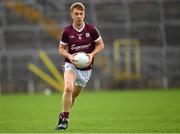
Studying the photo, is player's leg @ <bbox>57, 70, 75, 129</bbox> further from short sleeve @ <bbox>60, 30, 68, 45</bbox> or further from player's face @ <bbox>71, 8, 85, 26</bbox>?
player's face @ <bbox>71, 8, 85, 26</bbox>

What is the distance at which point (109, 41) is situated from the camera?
96.2ft

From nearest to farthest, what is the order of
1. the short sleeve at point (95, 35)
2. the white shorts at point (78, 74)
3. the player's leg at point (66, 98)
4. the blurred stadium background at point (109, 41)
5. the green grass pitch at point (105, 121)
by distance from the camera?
the green grass pitch at point (105, 121) → the player's leg at point (66, 98) → the white shorts at point (78, 74) → the short sleeve at point (95, 35) → the blurred stadium background at point (109, 41)

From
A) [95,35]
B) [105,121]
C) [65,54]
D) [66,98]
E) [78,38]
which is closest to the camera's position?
[66,98]

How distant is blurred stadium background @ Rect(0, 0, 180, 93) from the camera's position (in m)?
28.7

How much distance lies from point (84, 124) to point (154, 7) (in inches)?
737

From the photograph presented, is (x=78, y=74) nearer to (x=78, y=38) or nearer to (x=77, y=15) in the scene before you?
(x=78, y=38)

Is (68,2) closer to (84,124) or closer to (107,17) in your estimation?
(107,17)

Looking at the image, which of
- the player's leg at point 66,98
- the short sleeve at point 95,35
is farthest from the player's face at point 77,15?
the player's leg at point 66,98

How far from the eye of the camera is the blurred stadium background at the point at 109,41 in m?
28.7

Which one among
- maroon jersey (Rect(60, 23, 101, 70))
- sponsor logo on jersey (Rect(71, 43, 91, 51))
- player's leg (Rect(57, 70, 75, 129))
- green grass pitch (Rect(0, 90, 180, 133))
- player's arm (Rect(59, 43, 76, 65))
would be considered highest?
maroon jersey (Rect(60, 23, 101, 70))

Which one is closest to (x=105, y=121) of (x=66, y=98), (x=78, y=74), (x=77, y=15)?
(x=78, y=74)

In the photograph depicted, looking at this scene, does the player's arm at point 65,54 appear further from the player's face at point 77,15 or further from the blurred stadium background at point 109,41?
the blurred stadium background at point 109,41

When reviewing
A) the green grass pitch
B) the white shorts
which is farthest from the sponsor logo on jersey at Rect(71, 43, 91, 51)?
the green grass pitch

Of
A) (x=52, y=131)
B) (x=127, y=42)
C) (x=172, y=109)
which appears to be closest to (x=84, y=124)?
(x=52, y=131)
